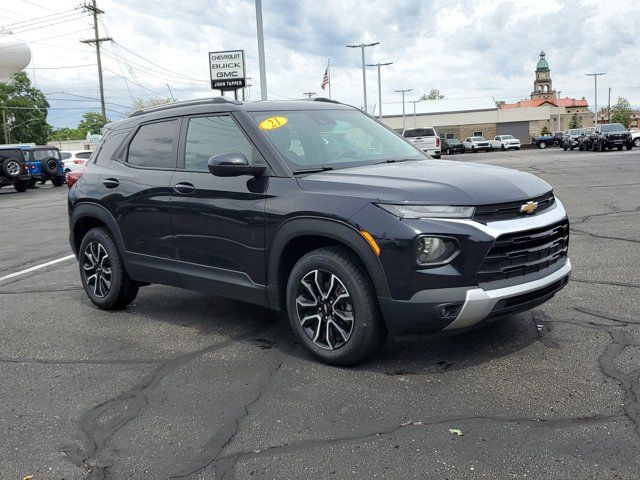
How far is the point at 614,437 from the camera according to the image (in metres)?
3.10

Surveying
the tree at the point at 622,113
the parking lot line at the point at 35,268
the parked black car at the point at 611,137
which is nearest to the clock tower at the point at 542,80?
the tree at the point at 622,113

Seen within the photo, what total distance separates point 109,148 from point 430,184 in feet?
11.3

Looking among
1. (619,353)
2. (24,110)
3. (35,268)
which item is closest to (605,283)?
(619,353)

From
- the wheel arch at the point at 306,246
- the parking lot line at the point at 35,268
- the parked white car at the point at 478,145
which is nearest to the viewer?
the wheel arch at the point at 306,246

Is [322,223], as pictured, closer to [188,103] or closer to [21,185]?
[188,103]

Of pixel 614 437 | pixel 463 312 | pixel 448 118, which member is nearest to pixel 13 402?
pixel 463 312

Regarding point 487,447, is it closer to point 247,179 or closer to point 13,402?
point 247,179

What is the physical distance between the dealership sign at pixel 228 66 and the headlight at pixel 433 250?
73.3 feet

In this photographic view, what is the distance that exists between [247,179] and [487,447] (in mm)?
2450

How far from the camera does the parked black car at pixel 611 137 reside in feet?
125

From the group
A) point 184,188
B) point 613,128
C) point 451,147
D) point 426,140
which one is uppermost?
point 613,128

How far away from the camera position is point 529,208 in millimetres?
3951

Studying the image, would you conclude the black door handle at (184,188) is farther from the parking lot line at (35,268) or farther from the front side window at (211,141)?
the parking lot line at (35,268)

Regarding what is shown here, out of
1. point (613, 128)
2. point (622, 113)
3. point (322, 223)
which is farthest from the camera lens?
point (622, 113)
